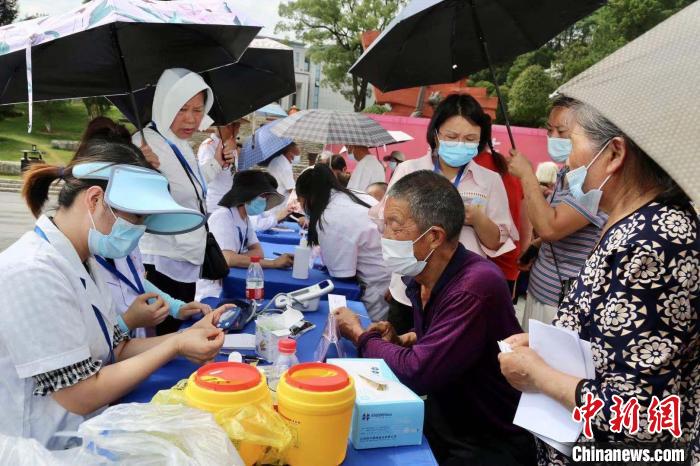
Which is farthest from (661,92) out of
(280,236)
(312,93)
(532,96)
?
(312,93)

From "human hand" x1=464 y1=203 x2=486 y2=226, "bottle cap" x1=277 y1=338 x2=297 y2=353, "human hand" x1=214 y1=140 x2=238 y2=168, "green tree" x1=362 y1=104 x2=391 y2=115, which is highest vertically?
"green tree" x1=362 y1=104 x2=391 y2=115

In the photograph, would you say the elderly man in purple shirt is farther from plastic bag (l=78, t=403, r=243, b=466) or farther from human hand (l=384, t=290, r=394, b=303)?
human hand (l=384, t=290, r=394, b=303)

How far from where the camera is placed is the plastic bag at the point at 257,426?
106 cm

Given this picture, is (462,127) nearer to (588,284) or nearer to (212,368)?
(588,284)

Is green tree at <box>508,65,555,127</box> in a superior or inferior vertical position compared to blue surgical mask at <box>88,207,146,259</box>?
superior

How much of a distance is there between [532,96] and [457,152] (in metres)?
17.4

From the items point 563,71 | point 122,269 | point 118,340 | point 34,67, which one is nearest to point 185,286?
point 122,269

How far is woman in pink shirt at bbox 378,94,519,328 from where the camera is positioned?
2812 mm

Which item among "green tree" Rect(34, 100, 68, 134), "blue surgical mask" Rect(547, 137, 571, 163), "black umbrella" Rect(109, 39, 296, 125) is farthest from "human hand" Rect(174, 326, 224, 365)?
"green tree" Rect(34, 100, 68, 134)

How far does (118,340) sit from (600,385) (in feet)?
5.73

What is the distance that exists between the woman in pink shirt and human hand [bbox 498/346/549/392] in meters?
1.45

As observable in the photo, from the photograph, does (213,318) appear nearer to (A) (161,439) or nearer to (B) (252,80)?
(A) (161,439)

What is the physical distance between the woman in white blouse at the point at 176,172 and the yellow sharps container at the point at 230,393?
1.69 metres

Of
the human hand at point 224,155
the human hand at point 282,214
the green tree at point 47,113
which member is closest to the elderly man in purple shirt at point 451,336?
the human hand at point 224,155
